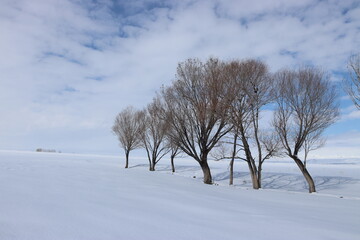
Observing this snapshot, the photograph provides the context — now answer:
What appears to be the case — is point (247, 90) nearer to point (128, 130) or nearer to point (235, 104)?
point (235, 104)

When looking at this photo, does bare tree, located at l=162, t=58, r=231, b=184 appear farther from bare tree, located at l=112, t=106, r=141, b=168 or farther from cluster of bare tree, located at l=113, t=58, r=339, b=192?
bare tree, located at l=112, t=106, r=141, b=168

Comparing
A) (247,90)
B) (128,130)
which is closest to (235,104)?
(247,90)

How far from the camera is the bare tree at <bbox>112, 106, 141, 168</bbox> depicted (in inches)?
1452

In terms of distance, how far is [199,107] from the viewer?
50.4 ft

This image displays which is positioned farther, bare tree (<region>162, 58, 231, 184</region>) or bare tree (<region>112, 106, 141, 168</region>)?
bare tree (<region>112, 106, 141, 168</region>)

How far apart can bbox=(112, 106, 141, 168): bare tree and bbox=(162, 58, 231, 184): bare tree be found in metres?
20.4

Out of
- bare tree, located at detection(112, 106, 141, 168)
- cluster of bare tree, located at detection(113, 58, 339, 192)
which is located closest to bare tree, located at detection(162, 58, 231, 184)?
cluster of bare tree, located at detection(113, 58, 339, 192)

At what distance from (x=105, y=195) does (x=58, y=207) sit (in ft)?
4.96

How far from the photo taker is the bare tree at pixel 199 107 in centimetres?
1528

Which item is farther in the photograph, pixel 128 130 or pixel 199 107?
pixel 128 130

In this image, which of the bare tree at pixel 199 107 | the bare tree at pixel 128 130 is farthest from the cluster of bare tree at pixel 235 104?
the bare tree at pixel 128 130

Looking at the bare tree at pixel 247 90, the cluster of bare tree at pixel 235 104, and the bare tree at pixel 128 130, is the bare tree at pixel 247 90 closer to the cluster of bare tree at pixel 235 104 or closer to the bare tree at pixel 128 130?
the cluster of bare tree at pixel 235 104

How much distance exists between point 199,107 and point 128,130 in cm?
2410

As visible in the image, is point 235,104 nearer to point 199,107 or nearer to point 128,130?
point 199,107
